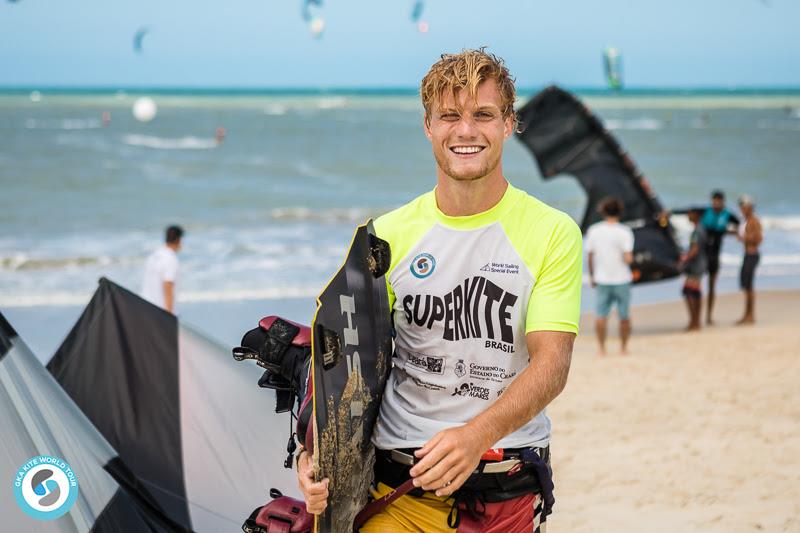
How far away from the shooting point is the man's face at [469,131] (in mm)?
2258

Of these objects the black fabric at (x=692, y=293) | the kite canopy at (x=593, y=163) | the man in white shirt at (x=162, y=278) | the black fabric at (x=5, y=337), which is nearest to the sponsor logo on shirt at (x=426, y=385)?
the black fabric at (x=5, y=337)

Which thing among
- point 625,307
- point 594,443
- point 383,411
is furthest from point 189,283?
point 383,411

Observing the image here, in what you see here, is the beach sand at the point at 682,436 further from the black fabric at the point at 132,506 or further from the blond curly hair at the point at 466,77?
the blond curly hair at the point at 466,77

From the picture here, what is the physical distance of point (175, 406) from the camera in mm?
3873

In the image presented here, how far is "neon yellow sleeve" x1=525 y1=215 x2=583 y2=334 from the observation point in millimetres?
2258

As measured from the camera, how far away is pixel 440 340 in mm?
2391

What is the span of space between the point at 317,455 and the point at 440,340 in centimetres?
40

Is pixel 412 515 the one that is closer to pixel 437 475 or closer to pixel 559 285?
pixel 437 475

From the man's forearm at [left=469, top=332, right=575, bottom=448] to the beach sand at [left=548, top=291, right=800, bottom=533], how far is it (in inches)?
119

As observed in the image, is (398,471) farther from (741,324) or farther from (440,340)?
(741,324)

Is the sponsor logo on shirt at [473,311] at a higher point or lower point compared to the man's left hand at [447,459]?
higher

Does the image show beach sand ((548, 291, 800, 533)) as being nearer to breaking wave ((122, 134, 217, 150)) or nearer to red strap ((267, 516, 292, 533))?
red strap ((267, 516, 292, 533))

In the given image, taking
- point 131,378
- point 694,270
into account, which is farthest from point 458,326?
point 694,270

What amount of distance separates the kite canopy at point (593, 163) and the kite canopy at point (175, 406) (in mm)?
8078
